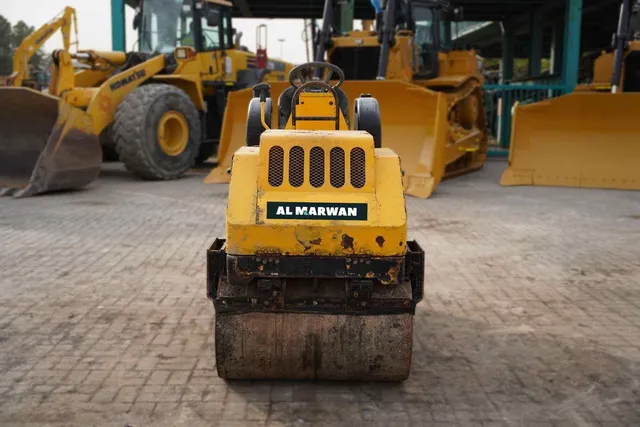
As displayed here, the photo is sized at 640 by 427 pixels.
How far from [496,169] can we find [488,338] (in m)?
10.3

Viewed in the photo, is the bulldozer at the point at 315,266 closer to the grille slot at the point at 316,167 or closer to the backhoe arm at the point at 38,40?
A: the grille slot at the point at 316,167

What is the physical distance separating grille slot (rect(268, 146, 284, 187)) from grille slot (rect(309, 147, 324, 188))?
0.50 feet

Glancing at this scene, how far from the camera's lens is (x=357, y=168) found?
369 centimetres

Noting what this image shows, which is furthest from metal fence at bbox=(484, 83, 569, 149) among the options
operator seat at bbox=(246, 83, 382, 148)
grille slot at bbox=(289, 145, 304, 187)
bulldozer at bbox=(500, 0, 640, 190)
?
grille slot at bbox=(289, 145, 304, 187)

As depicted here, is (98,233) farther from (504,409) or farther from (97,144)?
(504,409)

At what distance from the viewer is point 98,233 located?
7.60m

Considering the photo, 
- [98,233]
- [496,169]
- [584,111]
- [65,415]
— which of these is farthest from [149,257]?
[496,169]

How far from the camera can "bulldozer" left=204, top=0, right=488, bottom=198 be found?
10484mm

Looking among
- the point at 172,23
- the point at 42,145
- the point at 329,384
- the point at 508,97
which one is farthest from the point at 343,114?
the point at 508,97

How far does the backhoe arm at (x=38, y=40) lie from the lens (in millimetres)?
13688

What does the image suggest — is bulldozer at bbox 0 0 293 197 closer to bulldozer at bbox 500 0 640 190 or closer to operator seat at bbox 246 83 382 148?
operator seat at bbox 246 83 382 148

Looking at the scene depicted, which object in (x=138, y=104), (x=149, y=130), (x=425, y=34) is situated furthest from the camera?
(x=425, y=34)

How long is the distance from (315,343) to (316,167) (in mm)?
916

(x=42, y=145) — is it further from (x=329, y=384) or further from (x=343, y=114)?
(x=329, y=384)
